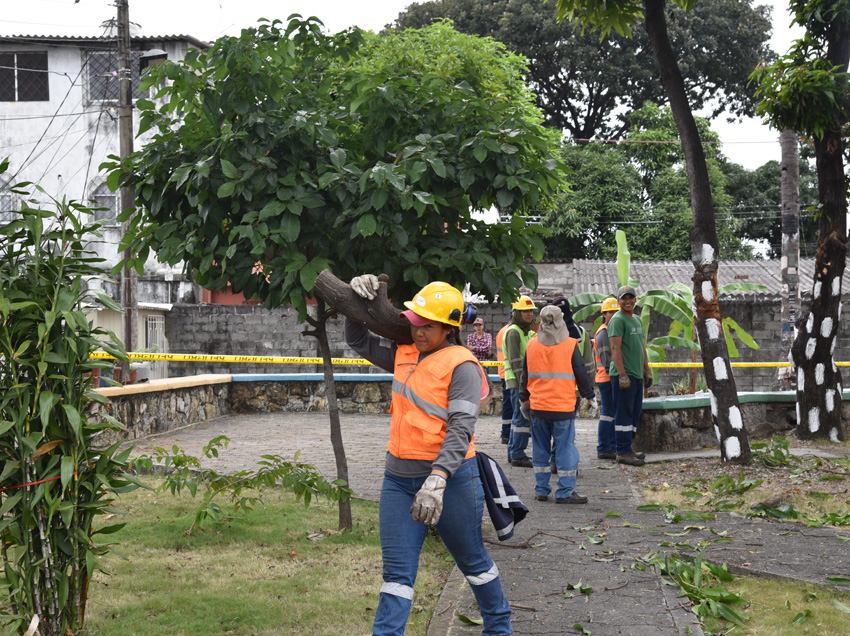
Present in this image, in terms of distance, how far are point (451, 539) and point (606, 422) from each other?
267 inches

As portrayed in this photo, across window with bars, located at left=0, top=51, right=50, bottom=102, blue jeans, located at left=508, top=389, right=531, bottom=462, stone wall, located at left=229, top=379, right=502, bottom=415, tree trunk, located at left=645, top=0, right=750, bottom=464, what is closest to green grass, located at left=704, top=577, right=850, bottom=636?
tree trunk, located at left=645, top=0, right=750, bottom=464

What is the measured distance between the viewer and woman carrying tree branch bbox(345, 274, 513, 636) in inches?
153

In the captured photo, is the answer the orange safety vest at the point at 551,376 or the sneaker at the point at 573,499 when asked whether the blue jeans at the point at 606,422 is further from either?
the sneaker at the point at 573,499

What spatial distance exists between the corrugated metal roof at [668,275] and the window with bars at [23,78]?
18452 mm

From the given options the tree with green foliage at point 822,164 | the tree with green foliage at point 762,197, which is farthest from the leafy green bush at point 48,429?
the tree with green foliage at point 762,197

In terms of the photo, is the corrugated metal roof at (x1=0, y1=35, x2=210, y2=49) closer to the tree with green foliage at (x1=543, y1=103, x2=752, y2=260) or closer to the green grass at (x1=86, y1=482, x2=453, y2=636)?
the tree with green foliage at (x1=543, y1=103, x2=752, y2=260)

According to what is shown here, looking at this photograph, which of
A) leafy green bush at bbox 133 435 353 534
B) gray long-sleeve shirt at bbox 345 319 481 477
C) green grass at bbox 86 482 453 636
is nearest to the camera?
gray long-sleeve shirt at bbox 345 319 481 477

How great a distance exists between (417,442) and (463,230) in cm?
252

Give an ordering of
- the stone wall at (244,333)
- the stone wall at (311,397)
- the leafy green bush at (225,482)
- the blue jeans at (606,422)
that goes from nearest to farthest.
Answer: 1. the leafy green bush at (225,482)
2. the blue jeans at (606,422)
3. the stone wall at (311,397)
4. the stone wall at (244,333)

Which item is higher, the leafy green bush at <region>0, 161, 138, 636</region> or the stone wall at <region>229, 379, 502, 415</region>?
the leafy green bush at <region>0, 161, 138, 636</region>

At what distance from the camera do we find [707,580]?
5.25 metres

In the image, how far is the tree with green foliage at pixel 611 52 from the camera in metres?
31.9

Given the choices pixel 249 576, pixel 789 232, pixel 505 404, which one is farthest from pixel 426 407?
pixel 789 232

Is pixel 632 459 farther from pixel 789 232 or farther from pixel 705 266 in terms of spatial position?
pixel 789 232
